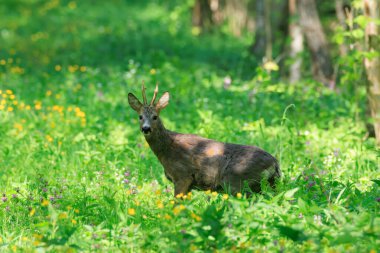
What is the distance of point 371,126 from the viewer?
9.31 m

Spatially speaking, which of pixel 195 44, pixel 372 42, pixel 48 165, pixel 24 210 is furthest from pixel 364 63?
pixel 195 44

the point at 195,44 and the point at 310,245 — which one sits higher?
the point at 195,44

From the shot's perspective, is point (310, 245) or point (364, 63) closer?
point (310, 245)

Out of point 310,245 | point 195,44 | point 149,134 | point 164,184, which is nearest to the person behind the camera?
point 310,245

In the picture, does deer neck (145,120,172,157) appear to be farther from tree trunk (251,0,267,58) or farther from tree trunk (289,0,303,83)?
tree trunk (251,0,267,58)

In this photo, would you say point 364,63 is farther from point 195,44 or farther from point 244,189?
point 195,44

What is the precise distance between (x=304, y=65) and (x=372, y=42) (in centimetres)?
675

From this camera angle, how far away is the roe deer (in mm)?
6477

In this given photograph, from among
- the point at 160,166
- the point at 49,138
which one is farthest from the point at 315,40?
the point at 49,138

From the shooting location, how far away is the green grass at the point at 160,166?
4996mm

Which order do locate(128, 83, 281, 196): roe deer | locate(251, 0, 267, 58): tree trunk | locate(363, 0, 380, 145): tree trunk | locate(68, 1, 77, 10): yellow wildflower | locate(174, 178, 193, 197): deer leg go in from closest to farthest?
locate(128, 83, 281, 196): roe deer < locate(174, 178, 193, 197): deer leg < locate(363, 0, 380, 145): tree trunk < locate(251, 0, 267, 58): tree trunk < locate(68, 1, 77, 10): yellow wildflower

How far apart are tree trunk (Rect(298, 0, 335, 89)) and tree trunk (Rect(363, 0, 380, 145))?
17.4 feet

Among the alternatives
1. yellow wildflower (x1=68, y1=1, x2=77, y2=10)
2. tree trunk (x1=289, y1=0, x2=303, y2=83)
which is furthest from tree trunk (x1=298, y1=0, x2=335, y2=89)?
yellow wildflower (x1=68, y1=1, x2=77, y2=10)

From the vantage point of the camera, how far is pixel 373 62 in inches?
354
